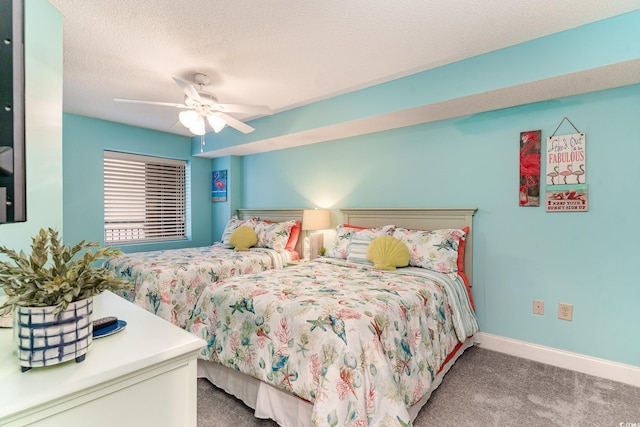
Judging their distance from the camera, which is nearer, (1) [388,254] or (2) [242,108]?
(2) [242,108]

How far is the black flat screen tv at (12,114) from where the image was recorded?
2.09ft

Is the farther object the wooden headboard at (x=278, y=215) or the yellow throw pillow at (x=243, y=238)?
the wooden headboard at (x=278, y=215)

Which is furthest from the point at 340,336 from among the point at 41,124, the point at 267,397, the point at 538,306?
the point at 538,306

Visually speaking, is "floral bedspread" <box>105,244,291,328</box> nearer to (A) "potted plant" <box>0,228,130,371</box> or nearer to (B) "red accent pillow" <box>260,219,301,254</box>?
(B) "red accent pillow" <box>260,219,301,254</box>

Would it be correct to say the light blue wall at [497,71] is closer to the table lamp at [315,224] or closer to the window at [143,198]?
the table lamp at [315,224]

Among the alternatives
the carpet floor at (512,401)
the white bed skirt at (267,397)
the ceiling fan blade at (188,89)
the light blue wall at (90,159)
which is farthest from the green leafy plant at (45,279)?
the light blue wall at (90,159)

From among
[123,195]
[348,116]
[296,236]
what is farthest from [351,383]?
[123,195]

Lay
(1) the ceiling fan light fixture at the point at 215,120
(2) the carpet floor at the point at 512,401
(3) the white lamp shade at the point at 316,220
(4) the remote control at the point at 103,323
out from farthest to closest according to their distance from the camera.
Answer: (3) the white lamp shade at the point at 316,220 < (1) the ceiling fan light fixture at the point at 215,120 < (2) the carpet floor at the point at 512,401 < (4) the remote control at the point at 103,323

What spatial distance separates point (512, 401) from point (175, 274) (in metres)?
2.73

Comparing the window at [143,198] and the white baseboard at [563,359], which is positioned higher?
the window at [143,198]

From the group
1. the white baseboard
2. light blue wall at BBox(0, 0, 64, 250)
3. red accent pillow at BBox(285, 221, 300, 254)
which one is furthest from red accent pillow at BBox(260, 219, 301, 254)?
light blue wall at BBox(0, 0, 64, 250)

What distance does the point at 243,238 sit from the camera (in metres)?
3.94

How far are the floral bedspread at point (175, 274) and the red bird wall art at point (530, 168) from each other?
8.70ft

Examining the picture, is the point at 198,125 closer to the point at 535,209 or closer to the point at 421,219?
the point at 421,219
